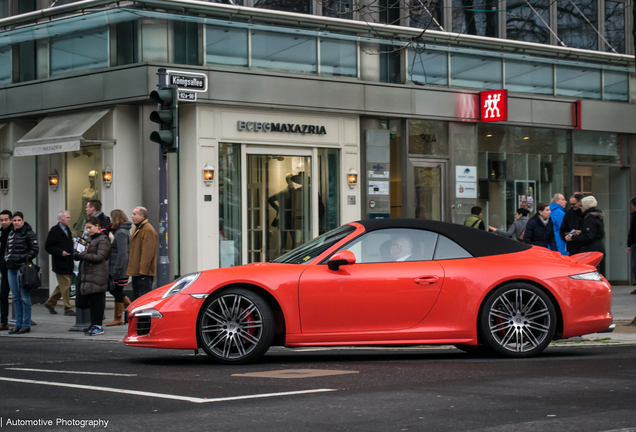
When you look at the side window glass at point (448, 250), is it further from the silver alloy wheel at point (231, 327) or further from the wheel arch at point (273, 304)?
the silver alloy wheel at point (231, 327)

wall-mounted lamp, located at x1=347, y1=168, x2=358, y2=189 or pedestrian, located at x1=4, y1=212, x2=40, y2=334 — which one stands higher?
wall-mounted lamp, located at x1=347, y1=168, x2=358, y2=189

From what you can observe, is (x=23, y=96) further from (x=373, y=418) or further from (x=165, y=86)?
(x=373, y=418)

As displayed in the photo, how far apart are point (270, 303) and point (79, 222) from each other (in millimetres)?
10999

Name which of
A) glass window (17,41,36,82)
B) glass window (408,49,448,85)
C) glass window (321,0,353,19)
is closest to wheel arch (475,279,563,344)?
glass window (321,0,353,19)

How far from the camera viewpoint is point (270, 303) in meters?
8.41

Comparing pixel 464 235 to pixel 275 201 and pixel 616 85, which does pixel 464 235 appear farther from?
pixel 616 85

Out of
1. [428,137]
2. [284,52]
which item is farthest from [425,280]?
[428,137]

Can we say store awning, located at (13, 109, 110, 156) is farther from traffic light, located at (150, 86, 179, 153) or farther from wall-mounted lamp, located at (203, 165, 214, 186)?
traffic light, located at (150, 86, 179, 153)

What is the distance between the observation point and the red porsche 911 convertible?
8.27m

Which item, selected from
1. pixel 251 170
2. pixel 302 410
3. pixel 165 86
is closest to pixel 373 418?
pixel 302 410

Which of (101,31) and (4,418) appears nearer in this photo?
(4,418)

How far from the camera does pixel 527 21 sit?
70.8 ft

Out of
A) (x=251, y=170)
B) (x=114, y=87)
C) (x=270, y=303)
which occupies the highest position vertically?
(x=114, y=87)

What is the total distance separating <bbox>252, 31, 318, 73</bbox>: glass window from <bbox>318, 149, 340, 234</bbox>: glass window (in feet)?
6.09
